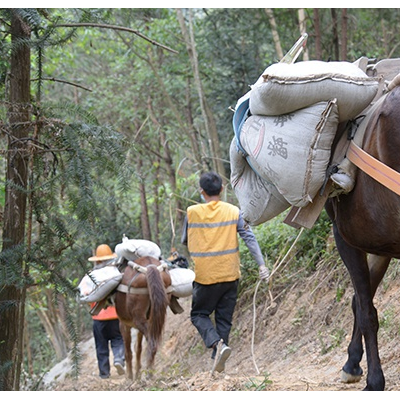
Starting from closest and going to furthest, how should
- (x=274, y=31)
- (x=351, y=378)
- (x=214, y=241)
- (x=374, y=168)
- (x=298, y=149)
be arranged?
(x=374, y=168)
(x=298, y=149)
(x=351, y=378)
(x=214, y=241)
(x=274, y=31)

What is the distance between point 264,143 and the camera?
13.4 feet

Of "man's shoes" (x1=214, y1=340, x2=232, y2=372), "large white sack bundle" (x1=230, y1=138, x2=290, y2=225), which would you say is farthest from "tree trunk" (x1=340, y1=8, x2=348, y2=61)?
"large white sack bundle" (x1=230, y1=138, x2=290, y2=225)

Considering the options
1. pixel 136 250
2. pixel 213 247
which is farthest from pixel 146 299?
pixel 213 247

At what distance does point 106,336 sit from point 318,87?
787 centimetres

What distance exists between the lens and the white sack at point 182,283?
8578 mm

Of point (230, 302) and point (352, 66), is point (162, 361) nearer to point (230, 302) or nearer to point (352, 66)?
point (230, 302)

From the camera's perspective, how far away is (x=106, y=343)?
10.8 meters

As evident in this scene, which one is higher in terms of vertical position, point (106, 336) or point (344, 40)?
point (344, 40)

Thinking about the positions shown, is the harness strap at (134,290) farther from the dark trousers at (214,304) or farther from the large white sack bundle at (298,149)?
the large white sack bundle at (298,149)

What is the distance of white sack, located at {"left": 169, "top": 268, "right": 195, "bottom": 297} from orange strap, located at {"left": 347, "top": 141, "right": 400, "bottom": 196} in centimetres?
499

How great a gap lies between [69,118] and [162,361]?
22.2ft

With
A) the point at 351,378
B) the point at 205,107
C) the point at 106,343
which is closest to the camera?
the point at 351,378

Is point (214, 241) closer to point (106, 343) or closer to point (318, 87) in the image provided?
point (106, 343)

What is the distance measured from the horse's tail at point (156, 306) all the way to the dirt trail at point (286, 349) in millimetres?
433
